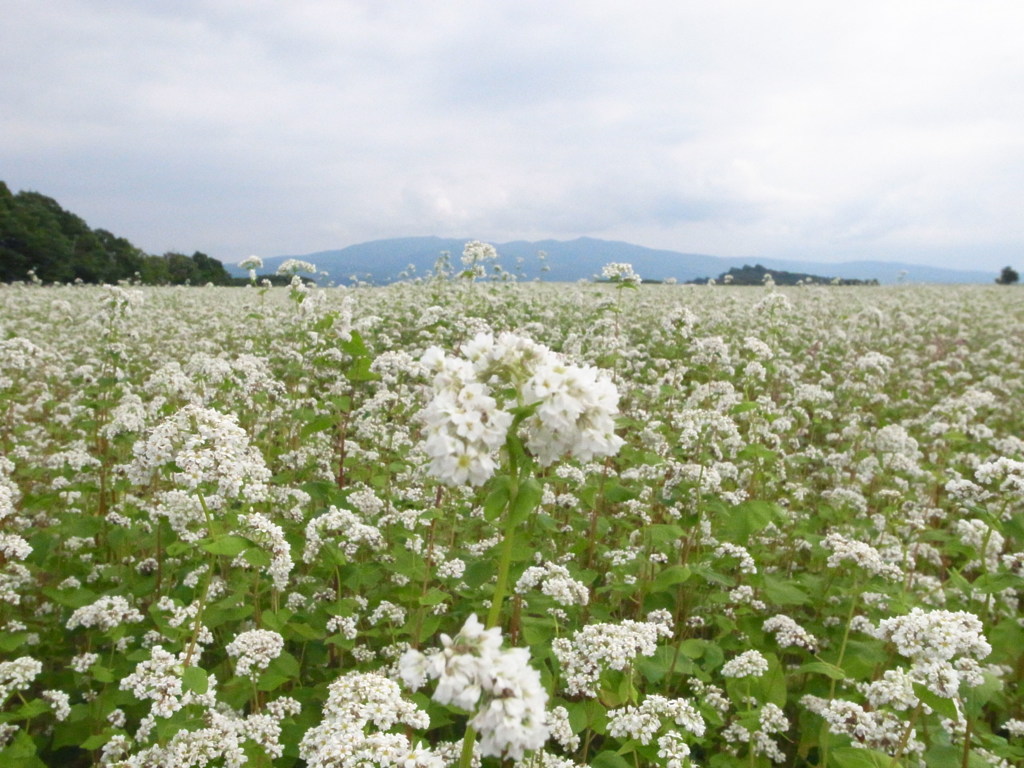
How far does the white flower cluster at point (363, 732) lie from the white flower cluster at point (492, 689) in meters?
0.94

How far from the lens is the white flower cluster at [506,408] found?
1846 millimetres

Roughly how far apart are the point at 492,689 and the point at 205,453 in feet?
7.97

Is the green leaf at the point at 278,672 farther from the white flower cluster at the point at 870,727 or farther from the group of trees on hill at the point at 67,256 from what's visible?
the group of trees on hill at the point at 67,256

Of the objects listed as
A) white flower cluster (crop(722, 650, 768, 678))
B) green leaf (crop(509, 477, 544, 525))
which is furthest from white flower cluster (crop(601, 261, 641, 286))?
green leaf (crop(509, 477, 544, 525))

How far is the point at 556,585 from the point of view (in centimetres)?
390

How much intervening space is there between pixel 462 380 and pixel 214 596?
134 inches

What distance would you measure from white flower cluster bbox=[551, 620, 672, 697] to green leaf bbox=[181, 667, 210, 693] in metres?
1.77

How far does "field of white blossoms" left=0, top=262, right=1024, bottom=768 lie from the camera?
6.88 feet

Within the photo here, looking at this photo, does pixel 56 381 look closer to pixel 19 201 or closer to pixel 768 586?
pixel 768 586

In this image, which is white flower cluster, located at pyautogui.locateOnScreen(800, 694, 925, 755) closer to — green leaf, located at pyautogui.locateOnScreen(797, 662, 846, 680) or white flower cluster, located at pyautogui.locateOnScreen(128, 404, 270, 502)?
green leaf, located at pyautogui.locateOnScreen(797, 662, 846, 680)

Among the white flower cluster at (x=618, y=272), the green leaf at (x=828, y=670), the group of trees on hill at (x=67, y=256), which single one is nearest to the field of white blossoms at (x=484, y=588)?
the green leaf at (x=828, y=670)

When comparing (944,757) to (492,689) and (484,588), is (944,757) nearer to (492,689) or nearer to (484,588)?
(484,588)

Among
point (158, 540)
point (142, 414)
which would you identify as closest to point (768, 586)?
point (158, 540)

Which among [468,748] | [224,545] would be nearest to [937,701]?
[468,748]
